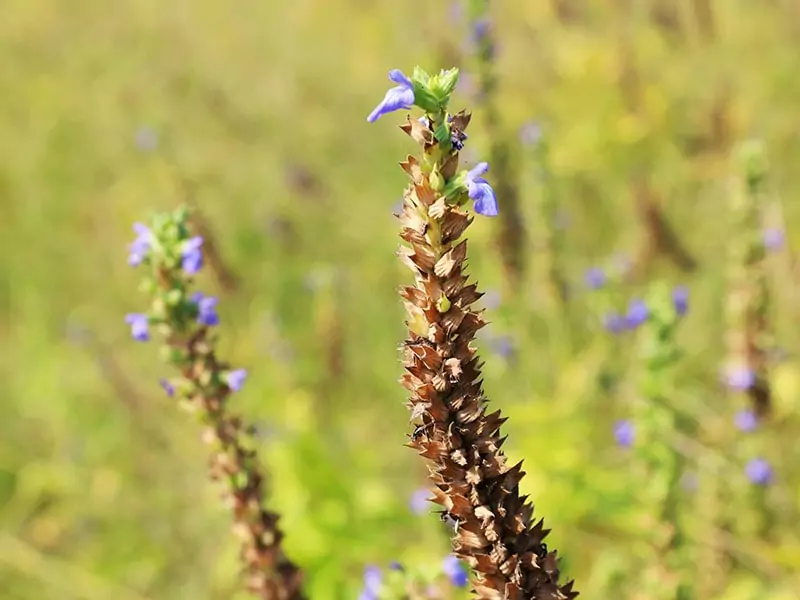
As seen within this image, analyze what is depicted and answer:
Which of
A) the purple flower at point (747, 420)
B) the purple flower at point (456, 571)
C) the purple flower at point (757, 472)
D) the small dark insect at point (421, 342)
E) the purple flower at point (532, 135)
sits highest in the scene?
the purple flower at point (532, 135)

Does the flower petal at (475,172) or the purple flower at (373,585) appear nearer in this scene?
the flower petal at (475,172)

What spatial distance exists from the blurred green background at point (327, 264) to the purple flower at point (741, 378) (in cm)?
44

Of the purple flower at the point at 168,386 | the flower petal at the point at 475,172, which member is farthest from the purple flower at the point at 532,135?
the flower petal at the point at 475,172

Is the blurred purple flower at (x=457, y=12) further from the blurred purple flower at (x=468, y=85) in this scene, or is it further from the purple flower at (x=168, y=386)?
the purple flower at (x=168, y=386)

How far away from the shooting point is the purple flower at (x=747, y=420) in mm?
3723

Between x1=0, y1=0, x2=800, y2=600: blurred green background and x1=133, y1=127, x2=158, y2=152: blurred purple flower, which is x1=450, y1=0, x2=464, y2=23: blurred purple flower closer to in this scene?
x1=0, y1=0, x2=800, y2=600: blurred green background

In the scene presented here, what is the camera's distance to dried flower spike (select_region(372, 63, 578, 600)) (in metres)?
1.38

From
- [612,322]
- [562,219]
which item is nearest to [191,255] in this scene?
[612,322]

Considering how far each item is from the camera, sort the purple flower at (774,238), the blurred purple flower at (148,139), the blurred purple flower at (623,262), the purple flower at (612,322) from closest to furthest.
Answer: the purple flower at (774,238)
the purple flower at (612,322)
the blurred purple flower at (623,262)
the blurred purple flower at (148,139)

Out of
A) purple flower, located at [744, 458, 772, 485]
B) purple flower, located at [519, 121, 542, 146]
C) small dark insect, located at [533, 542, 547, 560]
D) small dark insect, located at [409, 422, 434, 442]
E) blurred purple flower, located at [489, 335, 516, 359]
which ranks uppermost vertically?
purple flower, located at [519, 121, 542, 146]

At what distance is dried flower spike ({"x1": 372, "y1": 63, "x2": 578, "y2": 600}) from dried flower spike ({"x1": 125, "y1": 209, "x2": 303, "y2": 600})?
2.58 ft

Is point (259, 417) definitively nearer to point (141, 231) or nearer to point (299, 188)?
point (299, 188)

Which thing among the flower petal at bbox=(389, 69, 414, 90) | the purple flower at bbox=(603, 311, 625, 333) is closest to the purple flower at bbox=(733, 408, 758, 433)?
the purple flower at bbox=(603, 311, 625, 333)

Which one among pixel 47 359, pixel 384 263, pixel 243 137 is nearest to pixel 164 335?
pixel 384 263
